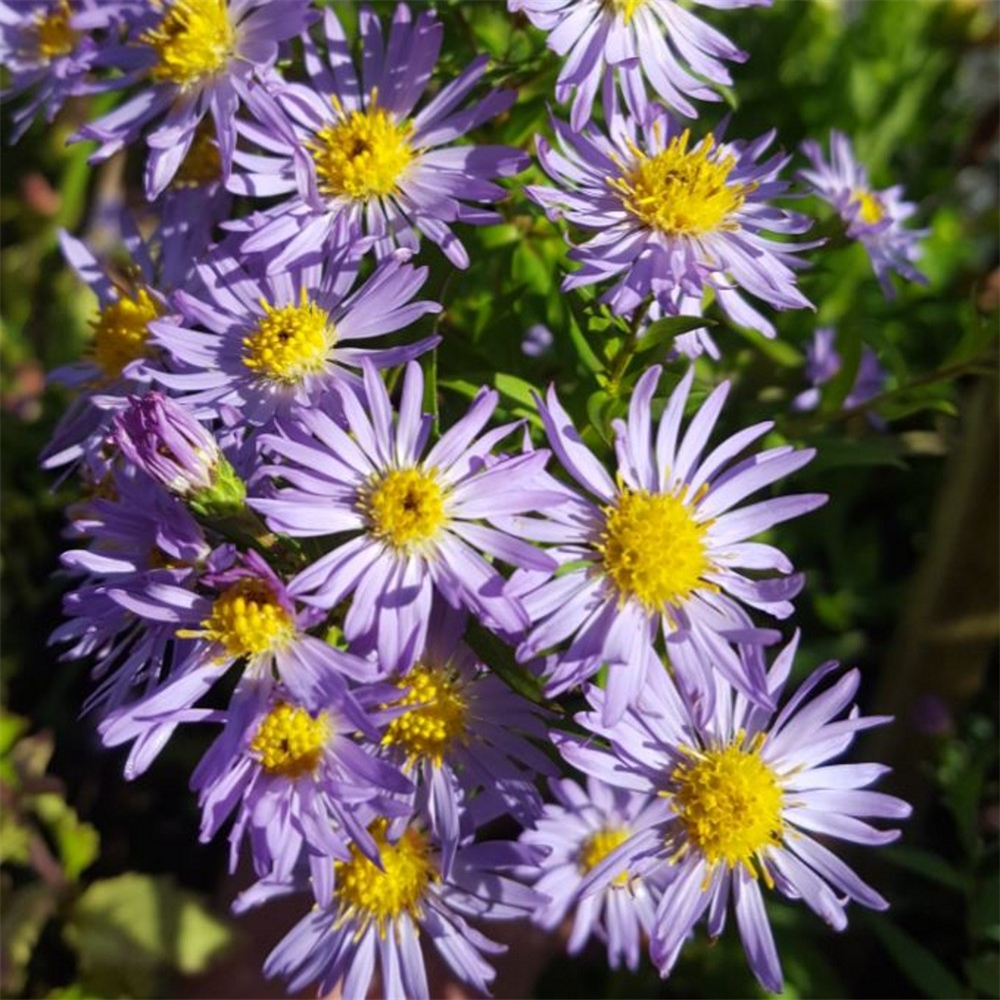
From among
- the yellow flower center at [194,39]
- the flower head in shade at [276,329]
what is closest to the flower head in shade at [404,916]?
the flower head in shade at [276,329]

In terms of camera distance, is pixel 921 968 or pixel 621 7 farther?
pixel 921 968

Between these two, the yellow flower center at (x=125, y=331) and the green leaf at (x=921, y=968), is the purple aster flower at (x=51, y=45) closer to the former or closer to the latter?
the yellow flower center at (x=125, y=331)

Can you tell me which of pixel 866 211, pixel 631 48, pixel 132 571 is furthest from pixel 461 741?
pixel 866 211

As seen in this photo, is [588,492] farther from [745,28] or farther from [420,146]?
[745,28]

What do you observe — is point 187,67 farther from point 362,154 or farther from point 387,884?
point 387,884

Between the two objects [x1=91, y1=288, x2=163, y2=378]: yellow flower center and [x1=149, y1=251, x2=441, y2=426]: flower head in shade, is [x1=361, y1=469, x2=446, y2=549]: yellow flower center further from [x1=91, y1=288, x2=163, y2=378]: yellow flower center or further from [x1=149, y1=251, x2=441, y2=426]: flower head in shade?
[x1=91, y1=288, x2=163, y2=378]: yellow flower center

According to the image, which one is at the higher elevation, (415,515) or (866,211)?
(866,211)
